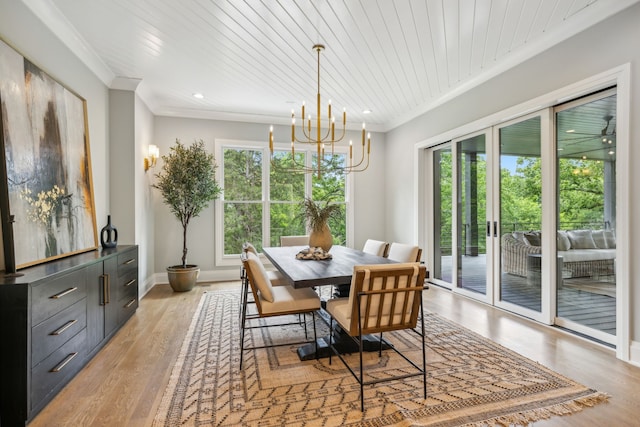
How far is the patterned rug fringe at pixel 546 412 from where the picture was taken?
183cm

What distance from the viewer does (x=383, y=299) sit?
2047 millimetres

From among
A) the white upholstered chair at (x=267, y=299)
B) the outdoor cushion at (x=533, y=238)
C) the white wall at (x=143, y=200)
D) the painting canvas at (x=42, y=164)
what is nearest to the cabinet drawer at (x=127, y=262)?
the painting canvas at (x=42, y=164)

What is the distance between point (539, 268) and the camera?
3500 millimetres

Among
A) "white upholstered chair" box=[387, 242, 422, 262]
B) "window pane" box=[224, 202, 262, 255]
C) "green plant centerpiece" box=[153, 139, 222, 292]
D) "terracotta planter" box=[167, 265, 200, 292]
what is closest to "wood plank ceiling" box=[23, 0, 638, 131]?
"green plant centerpiece" box=[153, 139, 222, 292]

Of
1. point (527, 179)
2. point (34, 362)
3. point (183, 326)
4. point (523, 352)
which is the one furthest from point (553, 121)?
point (34, 362)

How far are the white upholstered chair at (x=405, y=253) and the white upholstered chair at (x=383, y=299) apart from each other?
39.4 inches

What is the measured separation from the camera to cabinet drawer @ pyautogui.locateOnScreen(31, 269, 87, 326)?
1919 mm

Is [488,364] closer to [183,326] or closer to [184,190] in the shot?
[183,326]

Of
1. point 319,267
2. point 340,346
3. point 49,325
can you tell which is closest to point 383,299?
point 319,267

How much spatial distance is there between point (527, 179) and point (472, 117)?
1090mm

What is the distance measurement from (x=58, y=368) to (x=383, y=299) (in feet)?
6.90

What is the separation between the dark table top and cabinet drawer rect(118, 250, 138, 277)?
1441 millimetres

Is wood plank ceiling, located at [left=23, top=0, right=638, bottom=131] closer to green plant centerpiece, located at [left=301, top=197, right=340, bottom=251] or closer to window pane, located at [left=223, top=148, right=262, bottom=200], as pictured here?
window pane, located at [left=223, top=148, right=262, bottom=200]

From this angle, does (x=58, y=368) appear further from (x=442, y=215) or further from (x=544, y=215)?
(x=442, y=215)
